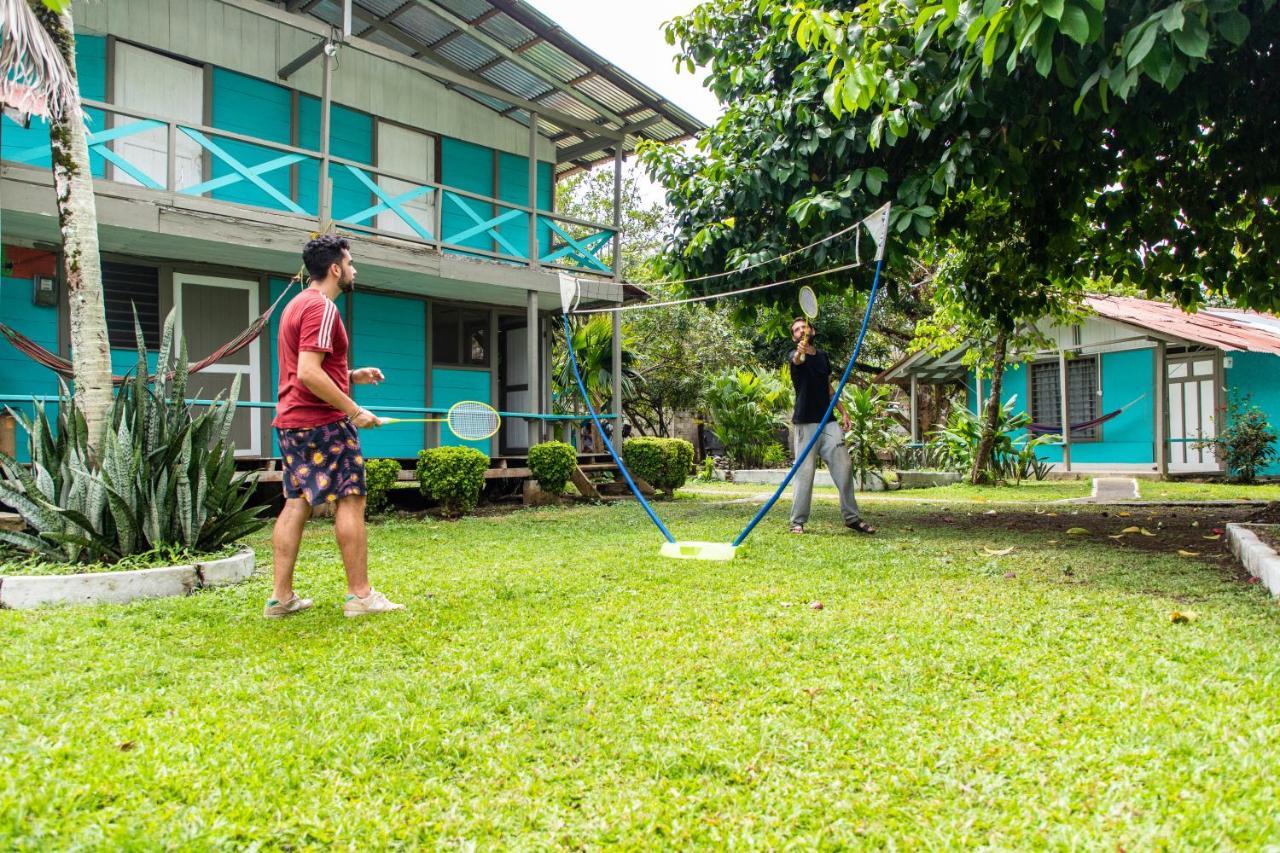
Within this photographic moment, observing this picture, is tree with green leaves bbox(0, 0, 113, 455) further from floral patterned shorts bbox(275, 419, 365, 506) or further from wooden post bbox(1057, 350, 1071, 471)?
wooden post bbox(1057, 350, 1071, 471)

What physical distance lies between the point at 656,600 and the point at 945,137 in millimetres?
4623

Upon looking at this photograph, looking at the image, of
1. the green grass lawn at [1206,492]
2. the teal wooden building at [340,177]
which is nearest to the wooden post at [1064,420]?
the green grass lawn at [1206,492]

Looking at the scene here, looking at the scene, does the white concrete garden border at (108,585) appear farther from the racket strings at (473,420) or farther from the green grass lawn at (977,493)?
Result: the green grass lawn at (977,493)

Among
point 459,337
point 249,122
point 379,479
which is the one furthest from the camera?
point 459,337

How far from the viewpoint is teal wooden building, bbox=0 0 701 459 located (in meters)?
8.88

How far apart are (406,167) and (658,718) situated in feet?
35.7

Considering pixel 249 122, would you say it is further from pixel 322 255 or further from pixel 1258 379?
pixel 1258 379

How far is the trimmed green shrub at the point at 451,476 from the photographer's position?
9258 mm

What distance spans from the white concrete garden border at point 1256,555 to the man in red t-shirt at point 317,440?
4.29m

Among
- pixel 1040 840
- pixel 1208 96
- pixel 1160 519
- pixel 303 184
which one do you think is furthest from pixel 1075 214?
pixel 303 184

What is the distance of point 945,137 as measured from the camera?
681 cm

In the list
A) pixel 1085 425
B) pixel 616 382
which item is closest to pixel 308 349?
pixel 616 382

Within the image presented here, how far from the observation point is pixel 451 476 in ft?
30.4

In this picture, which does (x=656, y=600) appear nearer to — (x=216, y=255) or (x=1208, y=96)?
(x=1208, y=96)
